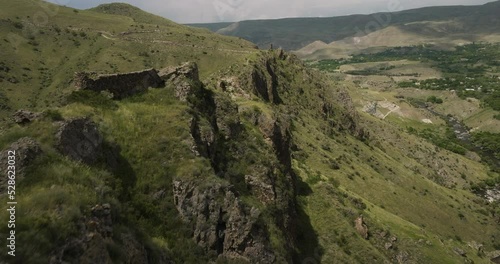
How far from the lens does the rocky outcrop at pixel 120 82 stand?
29844mm

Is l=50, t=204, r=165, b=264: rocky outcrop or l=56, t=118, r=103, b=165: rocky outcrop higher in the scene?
l=56, t=118, r=103, b=165: rocky outcrop

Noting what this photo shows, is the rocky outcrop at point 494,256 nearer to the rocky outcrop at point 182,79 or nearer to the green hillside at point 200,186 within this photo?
the green hillside at point 200,186

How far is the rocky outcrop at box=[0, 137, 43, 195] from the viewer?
1703 cm

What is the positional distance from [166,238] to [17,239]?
9.98 meters

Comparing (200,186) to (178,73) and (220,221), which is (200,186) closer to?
(220,221)

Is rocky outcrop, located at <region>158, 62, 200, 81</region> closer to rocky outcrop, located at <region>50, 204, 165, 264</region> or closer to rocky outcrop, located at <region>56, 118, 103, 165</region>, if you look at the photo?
rocky outcrop, located at <region>56, 118, 103, 165</region>

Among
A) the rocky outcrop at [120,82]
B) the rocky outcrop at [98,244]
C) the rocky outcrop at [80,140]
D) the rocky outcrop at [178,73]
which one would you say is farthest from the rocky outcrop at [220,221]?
the rocky outcrop at [178,73]

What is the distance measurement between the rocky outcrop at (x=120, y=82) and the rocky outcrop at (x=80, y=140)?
7045 millimetres

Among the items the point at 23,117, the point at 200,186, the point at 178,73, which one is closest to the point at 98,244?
the point at 23,117

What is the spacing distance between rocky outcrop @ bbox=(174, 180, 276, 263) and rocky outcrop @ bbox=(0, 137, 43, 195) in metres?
8.92

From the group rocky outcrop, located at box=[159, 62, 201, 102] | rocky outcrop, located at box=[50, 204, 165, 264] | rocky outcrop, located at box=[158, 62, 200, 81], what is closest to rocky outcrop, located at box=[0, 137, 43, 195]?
rocky outcrop, located at box=[50, 204, 165, 264]

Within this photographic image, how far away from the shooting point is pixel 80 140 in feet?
72.4

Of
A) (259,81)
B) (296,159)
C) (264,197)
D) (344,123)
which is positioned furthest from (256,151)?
(344,123)

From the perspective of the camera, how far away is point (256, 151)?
38438 mm
